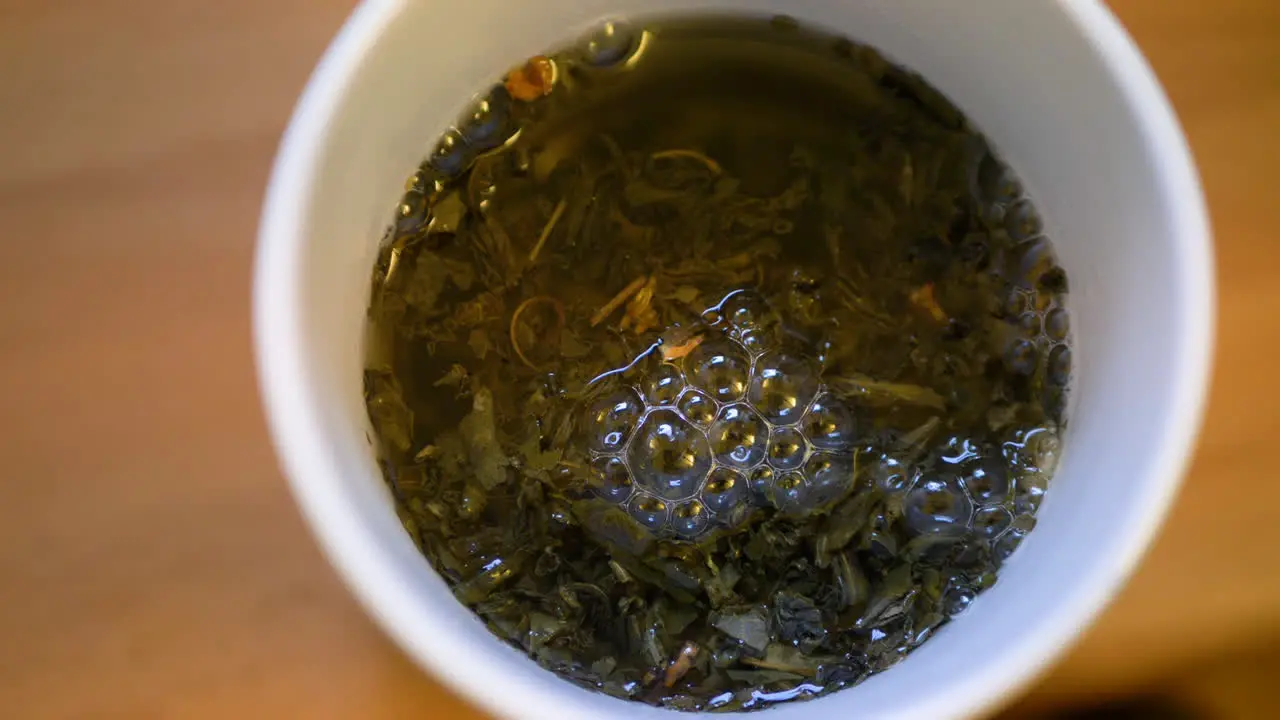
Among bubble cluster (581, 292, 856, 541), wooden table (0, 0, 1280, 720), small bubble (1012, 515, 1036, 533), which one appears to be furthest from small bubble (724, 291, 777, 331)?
wooden table (0, 0, 1280, 720)

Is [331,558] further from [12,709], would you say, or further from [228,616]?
[12,709]

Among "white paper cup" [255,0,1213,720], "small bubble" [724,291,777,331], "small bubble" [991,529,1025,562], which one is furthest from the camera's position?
"small bubble" [724,291,777,331]

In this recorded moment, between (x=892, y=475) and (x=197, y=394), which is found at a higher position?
(x=197, y=394)

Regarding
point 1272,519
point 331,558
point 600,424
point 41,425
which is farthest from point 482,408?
point 1272,519

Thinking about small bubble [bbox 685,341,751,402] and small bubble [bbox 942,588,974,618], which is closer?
small bubble [bbox 942,588,974,618]

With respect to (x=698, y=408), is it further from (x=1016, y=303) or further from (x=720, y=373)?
(x=1016, y=303)

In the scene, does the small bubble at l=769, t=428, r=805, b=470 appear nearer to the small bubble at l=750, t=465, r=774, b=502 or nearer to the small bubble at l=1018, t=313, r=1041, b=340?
the small bubble at l=750, t=465, r=774, b=502

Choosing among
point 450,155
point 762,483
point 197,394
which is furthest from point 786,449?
point 197,394
